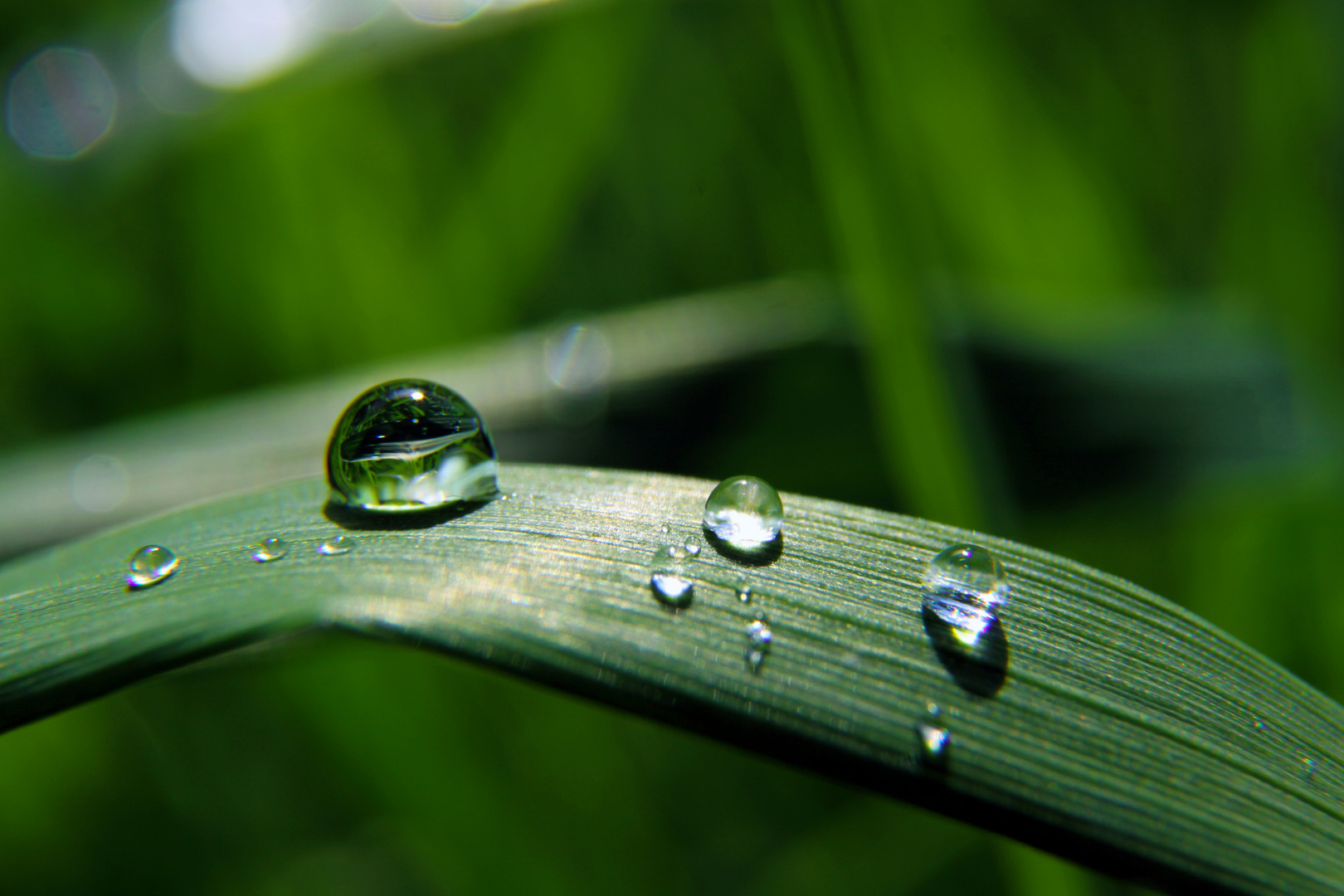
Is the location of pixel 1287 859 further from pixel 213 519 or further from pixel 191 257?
pixel 191 257

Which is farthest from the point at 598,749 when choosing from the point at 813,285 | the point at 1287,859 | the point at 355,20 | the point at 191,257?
the point at 191,257

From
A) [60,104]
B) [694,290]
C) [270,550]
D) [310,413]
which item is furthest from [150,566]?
[60,104]

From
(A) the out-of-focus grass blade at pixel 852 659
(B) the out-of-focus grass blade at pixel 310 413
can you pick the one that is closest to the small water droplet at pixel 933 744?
(A) the out-of-focus grass blade at pixel 852 659

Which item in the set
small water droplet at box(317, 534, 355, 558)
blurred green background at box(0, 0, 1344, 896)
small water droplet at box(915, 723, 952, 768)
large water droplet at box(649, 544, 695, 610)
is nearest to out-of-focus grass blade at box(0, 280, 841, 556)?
blurred green background at box(0, 0, 1344, 896)

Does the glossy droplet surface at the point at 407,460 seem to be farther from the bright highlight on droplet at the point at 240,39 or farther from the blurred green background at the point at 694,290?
the bright highlight on droplet at the point at 240,39

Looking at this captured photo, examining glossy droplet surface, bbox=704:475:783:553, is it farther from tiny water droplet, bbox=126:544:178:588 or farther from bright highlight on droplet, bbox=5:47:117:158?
bright highlight on droplet, bbox=5:47:117:158

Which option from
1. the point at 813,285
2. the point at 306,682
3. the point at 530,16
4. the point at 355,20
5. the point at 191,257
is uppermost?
the point at 355,20
